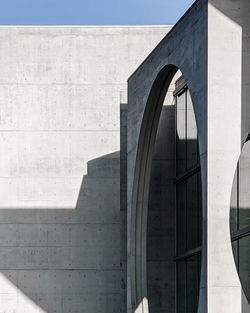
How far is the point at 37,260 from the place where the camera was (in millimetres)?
27625

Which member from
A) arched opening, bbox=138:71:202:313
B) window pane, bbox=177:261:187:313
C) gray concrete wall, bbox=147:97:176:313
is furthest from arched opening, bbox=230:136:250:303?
gray concrete wall, bbox=147:97:176:313

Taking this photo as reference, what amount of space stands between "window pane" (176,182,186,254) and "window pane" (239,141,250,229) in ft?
17.9

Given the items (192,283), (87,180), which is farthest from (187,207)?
(87,180)

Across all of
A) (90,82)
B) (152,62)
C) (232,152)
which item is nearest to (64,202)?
(90,82)

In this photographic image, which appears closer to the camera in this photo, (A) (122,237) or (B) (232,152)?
(B) (232,152)

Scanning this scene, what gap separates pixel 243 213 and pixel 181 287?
6251 mm

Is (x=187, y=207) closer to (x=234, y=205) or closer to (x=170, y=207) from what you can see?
(x=170, y=207)

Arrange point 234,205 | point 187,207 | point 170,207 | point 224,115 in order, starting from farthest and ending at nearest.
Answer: point 170,207
point 187,207
point 234,205
point 224,115

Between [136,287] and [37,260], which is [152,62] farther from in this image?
[37,260]

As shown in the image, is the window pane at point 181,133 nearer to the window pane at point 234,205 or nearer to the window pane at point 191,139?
the window pane at point 191,139

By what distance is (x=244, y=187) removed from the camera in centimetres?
1827

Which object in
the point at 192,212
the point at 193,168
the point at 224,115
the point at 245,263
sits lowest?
the point at 245,263

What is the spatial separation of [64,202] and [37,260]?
1.86 meters

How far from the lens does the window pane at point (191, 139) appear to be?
23145mm
